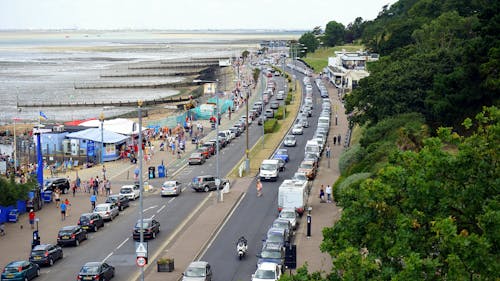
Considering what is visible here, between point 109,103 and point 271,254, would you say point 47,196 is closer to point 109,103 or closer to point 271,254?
point 271,254

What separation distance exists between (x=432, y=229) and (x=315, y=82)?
134m

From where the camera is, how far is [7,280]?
3183cm

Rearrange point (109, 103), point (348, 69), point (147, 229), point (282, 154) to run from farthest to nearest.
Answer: point (348, 69) < point (109, 103) < point (282, 154) < point (147, 229)

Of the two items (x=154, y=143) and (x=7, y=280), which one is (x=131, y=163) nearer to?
(x=154, y=143)

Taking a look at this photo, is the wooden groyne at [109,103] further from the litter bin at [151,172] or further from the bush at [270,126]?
the litter bin at [151,172]

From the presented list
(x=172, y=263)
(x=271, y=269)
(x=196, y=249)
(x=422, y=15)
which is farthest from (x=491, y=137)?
(x=422, y=15)

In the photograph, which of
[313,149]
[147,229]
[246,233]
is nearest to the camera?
[147,229]

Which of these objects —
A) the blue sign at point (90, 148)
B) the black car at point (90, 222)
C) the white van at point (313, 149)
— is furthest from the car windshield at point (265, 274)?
the blue sign at point (90, 148)

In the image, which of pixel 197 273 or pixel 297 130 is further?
pixel 297 130

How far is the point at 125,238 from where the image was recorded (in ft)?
133

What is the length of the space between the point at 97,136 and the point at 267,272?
3845 centimetres

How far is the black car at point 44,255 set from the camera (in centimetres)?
3472

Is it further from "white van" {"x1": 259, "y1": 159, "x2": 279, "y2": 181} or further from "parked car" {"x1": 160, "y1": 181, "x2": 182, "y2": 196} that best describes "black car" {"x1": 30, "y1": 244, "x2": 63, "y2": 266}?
"white van" {"x1": 259, "y1": 159, "x2": 279, "y2": 181}

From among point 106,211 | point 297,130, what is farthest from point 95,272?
point 297,130
